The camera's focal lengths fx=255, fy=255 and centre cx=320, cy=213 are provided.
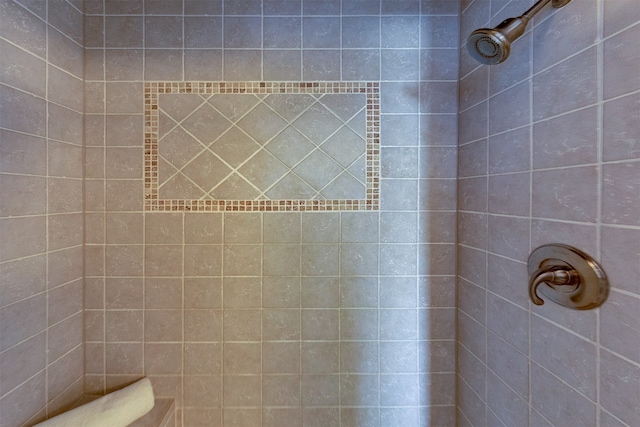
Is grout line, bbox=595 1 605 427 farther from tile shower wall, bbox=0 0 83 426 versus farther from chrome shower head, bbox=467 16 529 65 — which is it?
tile shower wall, bbox=0 0 83 426

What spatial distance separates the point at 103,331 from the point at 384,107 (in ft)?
4.60

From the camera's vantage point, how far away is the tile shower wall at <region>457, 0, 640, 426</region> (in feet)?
1.65

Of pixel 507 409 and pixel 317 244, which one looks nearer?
pixel 507 409

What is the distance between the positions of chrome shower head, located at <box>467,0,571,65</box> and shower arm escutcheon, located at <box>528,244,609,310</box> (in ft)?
1.68

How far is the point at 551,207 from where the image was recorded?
643mm

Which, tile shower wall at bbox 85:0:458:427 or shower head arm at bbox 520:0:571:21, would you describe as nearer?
shower head arm at bbox 520:0:571:21

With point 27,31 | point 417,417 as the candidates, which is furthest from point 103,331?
point 417,417

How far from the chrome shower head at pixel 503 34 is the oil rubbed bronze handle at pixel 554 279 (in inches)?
21.6

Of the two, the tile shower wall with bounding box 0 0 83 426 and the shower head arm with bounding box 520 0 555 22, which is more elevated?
the shower head arm with bounding box 520 0 555 22

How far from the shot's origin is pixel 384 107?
39.6 inches

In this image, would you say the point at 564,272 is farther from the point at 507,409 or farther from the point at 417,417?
the point at 417,417

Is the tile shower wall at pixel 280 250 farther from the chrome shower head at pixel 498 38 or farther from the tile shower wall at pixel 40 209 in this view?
the chrome shower head at pixel 498 38

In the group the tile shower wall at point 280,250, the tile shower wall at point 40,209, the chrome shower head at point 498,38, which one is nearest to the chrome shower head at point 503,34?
the chrome shower head at point 498,38

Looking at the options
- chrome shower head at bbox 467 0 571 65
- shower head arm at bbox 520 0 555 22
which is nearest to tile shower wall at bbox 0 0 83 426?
chrome shower head at bbox 467 0 571 65
